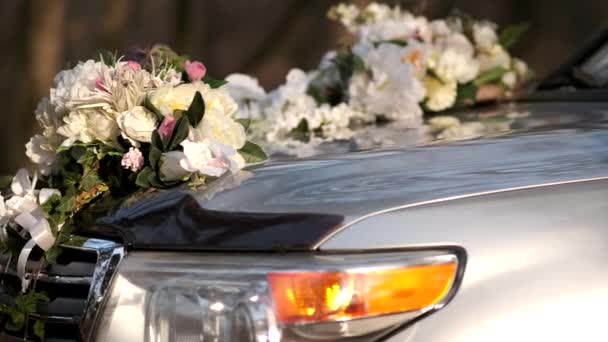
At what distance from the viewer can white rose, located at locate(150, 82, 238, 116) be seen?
9.21 feet

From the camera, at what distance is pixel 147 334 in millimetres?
2154

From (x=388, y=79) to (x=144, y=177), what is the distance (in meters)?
1.64

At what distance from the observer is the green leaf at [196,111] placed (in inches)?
108

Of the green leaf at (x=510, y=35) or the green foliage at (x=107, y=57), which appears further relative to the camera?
the green leaf at (x=510, y=35)

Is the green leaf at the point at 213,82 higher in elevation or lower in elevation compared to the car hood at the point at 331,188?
higher

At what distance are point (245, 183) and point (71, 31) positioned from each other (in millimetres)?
8476

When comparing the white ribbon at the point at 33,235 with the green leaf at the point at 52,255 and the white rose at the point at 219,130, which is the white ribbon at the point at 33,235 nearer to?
the green leaf at the point at 52,255

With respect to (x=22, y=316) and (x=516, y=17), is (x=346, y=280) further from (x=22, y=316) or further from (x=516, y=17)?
(x=516, y=17)

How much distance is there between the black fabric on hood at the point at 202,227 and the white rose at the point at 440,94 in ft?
5.92

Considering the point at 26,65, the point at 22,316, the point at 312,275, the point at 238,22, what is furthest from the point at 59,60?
the point at 312,275

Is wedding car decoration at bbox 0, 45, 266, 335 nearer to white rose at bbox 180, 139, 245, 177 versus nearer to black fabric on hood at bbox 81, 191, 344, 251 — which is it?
white rose at bbox 180, 139, 245, 177

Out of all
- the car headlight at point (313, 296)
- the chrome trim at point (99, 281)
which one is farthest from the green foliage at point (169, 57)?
the car headlight at point (313, 296)

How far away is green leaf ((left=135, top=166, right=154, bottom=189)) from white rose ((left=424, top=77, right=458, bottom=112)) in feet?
5.48

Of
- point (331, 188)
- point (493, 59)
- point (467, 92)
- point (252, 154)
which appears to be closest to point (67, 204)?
point (252, 154)
